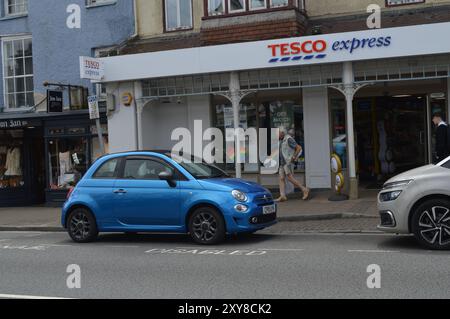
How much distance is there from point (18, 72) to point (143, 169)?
12.2 metres

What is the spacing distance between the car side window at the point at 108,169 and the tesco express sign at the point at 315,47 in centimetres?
573

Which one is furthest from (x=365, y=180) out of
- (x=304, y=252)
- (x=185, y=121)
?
(x=304, y=252)

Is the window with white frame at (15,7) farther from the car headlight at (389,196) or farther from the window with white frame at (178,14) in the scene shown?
the car headlight at (389,196)

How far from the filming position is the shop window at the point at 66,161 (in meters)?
19.9

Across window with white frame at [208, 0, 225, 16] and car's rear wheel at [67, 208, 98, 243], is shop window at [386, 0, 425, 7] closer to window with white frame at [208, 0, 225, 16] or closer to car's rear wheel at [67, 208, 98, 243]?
window with white frame at [208, 0, 225, 16]

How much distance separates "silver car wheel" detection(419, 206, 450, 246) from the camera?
29.4 ft

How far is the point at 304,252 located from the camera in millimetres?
9641

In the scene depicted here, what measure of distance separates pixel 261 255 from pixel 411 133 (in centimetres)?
936

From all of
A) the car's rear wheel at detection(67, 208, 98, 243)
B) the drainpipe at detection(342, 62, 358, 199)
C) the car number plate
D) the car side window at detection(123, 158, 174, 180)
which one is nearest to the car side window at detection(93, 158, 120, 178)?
the car side window at detection(123, 158, 174, 180)

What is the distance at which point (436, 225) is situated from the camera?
355 inches

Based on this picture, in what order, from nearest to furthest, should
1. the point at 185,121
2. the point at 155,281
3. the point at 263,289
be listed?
the point at 263,289 → the point at 155,281 → the point at 185,121

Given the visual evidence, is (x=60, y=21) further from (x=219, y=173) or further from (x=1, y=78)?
(x=219, y=173)

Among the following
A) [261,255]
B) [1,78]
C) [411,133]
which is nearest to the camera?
[261,255]

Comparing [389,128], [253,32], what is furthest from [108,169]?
[389,128]
